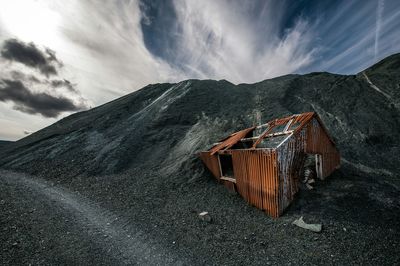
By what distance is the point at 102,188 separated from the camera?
42.0ft

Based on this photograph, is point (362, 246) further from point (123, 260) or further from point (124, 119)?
point (124, 119)

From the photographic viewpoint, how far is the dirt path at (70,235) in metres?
5.84

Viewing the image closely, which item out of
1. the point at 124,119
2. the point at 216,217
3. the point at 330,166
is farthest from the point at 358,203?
the point at 124,119

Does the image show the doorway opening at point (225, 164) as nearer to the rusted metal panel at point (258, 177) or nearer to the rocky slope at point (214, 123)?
the rocky slope at point (214, 123)

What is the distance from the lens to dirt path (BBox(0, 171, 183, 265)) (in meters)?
5.84

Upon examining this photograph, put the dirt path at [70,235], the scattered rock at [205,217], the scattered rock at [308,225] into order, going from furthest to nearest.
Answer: the scattered rock at [205,217]
the scattered rock at [308,225]
the dirt path at [70,235]

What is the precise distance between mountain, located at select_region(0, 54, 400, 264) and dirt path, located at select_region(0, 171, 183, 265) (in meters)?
0.71

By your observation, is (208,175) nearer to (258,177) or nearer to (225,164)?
(225,164)

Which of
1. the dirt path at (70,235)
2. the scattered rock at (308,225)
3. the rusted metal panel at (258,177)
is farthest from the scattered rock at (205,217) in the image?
the scattered rock at (308,225)

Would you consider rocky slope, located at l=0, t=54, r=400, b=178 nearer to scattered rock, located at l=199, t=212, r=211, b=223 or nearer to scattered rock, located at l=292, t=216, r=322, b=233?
scattered rock, located at l=199, t=212, r=211, b=223

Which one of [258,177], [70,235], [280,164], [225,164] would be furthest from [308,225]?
[70,235]

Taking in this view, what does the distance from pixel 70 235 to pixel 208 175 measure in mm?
7685

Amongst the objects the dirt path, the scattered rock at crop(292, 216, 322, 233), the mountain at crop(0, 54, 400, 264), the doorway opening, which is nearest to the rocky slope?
the mountain at crop(0, 54, 400, 264)

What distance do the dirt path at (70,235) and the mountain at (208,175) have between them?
714 millimetres
